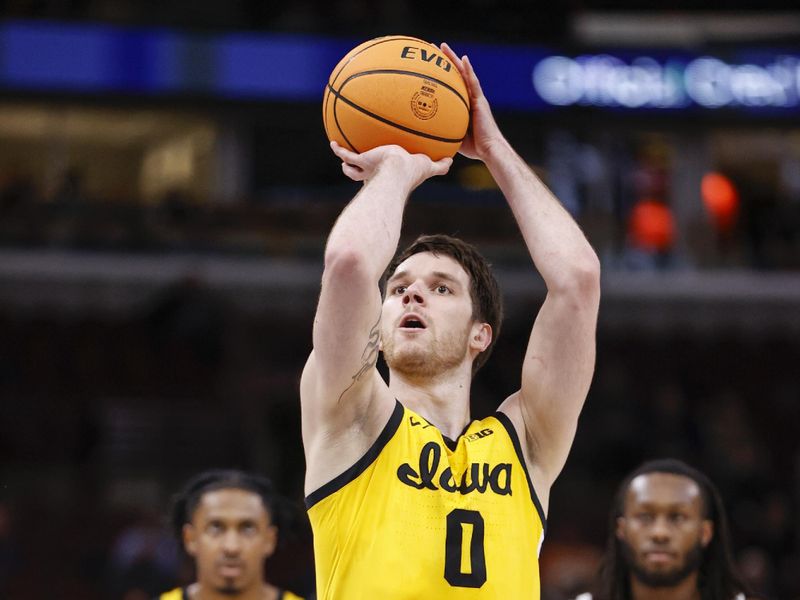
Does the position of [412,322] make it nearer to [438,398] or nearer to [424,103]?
[438,398]

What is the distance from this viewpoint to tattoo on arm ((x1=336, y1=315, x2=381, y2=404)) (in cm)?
337

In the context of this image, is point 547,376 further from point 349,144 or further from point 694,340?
point 694,340

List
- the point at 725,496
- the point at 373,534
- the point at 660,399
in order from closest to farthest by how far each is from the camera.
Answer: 1. the point at 373,534
2. the point at 725,496
3. the point at 660,399

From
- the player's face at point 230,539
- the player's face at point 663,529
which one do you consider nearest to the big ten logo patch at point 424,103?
the player's face at point 663,529

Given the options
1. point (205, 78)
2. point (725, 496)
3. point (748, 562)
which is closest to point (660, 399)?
point (725, 496)

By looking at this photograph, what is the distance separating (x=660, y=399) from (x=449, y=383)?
37.4ft

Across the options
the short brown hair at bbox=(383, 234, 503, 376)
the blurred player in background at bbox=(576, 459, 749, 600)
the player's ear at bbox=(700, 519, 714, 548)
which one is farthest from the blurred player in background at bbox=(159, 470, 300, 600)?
the short brown hair at bbox=(383, 234, 503, 376)

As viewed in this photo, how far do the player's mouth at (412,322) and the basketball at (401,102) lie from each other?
0.48 metres

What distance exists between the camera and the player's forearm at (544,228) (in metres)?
3.68

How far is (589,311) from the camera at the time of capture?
145 inches

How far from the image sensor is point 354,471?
3.39m

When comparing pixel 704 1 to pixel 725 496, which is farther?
pixel 704 1

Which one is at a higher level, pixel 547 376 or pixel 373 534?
pixel 547 376

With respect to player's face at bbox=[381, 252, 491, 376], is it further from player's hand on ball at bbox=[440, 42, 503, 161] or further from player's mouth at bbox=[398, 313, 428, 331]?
player's hand on ball at bbox=[440, 42, 503, 161]
